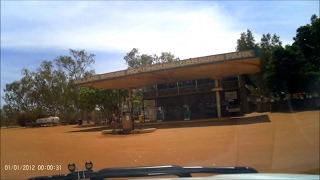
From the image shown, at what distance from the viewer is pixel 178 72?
61.4 feet

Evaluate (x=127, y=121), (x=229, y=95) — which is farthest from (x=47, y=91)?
(x=229, y=95)

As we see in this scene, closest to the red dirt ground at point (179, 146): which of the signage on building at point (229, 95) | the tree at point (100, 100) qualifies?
the signage on building at point (229, 95)

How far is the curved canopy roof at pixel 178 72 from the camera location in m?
17.5

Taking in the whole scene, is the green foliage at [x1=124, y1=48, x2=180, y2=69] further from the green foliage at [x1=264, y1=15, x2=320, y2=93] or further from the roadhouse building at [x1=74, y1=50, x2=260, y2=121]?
the green foliage at [x1=264, y1=15, x2=320, y2=93]

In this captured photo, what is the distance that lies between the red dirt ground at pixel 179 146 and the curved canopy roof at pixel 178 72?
7.65 feet

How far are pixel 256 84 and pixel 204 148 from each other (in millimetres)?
12302

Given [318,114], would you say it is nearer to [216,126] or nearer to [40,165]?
[216,126]

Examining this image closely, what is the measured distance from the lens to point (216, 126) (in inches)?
654

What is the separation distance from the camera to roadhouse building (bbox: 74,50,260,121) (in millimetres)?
17688
